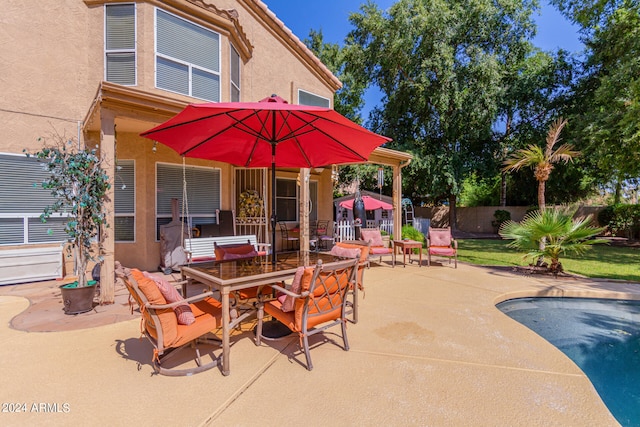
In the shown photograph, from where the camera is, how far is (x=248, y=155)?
17.5 ft

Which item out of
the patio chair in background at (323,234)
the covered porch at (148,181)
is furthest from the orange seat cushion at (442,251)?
the patio chair in background at (323,234)

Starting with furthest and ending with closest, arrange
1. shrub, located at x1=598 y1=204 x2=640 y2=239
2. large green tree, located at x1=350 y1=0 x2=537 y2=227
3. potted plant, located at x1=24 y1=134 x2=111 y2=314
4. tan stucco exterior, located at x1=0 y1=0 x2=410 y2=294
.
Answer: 1. large green tree, located at x1=350 y1=0 x2=537 y2=227
2. shrub, located at x1=598 y1=204 x2=640 y2=239
3. tan stucco exterior, located at x1=0 y1=0 x2=410 y2=294
4. potted plant, located at x1=24 y1=134 x2=111 y2=314

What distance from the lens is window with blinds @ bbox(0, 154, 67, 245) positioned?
621 cm

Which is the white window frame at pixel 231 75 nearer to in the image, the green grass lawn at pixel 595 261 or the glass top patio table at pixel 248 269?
the glass top patio table at pixel 248 269

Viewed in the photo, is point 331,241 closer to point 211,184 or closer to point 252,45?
point 211,184

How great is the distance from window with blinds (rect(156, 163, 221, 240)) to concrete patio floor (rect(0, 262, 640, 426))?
3360 mm

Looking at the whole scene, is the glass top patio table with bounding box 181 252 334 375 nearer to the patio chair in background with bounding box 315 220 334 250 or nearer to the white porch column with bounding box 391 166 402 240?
the white porch column with bounding box 391 166 402 240

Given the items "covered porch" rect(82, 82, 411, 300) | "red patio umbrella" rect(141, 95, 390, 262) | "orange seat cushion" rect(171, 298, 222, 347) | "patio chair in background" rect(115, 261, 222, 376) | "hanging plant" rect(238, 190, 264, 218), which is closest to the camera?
"patio chair in background" rect(115, 261, 222, 376)

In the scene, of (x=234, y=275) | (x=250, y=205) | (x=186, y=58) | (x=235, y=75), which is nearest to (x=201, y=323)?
(x=234, y=275)

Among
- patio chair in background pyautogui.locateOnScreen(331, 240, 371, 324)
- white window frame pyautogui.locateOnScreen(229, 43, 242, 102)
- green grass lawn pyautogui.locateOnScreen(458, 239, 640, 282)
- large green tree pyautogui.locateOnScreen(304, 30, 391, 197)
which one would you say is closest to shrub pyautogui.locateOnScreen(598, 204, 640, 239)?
green grass lawn pyautogui.locateOnScreen(458, 239, 640, 282)

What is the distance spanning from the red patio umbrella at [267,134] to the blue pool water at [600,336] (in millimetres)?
3796

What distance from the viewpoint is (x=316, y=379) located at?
2.98 meters

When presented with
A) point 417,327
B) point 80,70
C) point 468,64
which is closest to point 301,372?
point 417,327

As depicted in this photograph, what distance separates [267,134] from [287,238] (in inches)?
242
